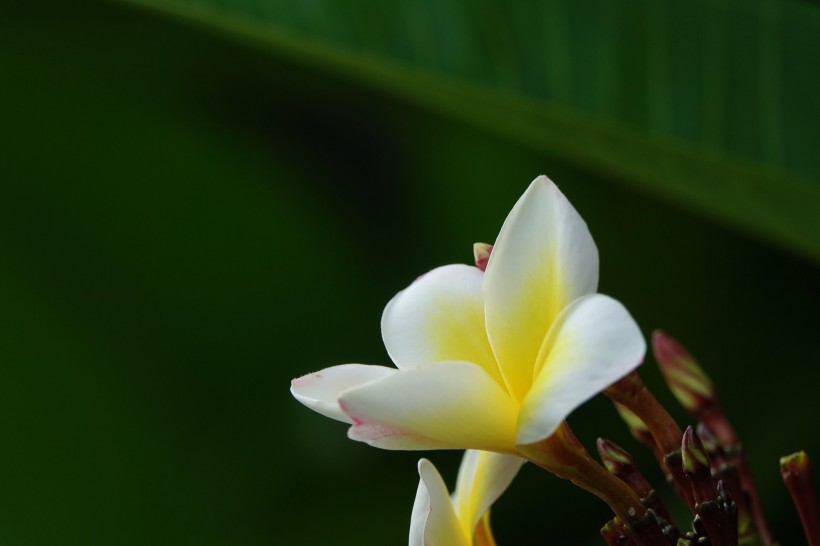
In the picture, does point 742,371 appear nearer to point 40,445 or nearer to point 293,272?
point 293,272

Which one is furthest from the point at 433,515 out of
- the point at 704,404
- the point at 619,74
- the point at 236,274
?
the point at 236,274

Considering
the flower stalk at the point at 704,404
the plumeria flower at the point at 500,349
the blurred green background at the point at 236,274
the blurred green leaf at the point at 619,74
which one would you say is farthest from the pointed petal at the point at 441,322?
the blurred green background at the point at 236,274

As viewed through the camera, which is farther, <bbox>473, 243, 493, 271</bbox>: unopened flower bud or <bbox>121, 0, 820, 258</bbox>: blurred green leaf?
<bbox>121, 0, 820, 258</bbox>: blurred green leaf

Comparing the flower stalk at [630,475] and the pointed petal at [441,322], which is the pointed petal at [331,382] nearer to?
the pointed petal at [441,322]

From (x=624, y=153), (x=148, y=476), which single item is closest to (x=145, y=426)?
(x=148, y=476)

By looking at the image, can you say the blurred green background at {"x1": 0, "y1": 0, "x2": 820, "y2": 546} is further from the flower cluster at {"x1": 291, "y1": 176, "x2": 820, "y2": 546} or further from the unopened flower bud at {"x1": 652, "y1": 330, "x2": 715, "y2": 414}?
the flower cluster at {"x1": 291, "y1": 176, "x2": 820, "y2": 546}

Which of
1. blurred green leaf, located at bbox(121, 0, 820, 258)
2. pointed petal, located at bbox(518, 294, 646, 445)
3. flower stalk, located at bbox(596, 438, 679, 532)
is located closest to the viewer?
pointed petal, located at bbox(518, 294, 646, 445)

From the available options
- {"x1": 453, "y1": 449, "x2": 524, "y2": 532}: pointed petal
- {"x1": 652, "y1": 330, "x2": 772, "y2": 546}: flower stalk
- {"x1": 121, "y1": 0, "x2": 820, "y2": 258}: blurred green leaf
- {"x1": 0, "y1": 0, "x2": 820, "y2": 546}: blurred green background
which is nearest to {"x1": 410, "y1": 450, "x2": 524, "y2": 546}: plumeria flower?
{"x1": 453, "y1": 449, "x2": 524, "y2": 532}: pointed petal
